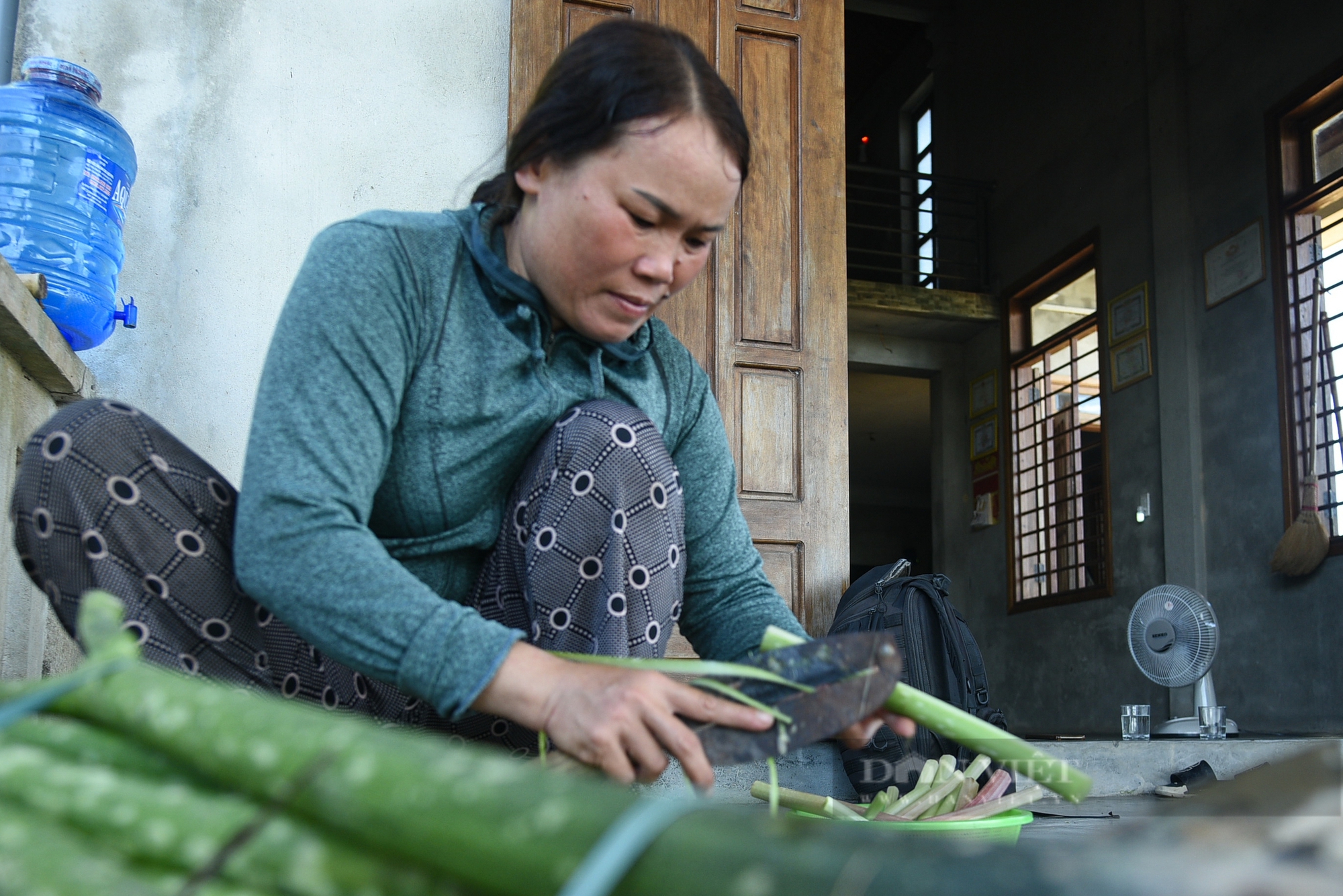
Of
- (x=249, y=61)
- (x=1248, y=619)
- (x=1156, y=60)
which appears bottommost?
(x=1248, y=619)

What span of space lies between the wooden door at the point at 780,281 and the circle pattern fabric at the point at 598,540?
1.82 metres

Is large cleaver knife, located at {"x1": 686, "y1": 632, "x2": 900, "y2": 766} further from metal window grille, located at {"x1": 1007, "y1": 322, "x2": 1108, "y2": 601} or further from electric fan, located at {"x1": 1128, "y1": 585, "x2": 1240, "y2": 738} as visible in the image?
metal window grille, located at {"x1": 1007, "y1": 322, "x2": 1108, "y2": 601}

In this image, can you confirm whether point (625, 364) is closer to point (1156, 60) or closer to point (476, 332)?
point (476, 332)

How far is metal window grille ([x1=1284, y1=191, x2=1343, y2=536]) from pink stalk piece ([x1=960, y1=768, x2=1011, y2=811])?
4741mm

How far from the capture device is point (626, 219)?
43.8 inches

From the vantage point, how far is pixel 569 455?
116 cm

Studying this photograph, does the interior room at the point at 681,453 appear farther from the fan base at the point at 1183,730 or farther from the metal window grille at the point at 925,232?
the metal window grille at the point at 925,232

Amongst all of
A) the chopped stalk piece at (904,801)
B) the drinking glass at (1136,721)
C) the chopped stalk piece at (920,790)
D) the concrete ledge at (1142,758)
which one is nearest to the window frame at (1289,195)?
the drinking glass at (1136,721)

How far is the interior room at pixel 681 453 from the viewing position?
415 millimetres

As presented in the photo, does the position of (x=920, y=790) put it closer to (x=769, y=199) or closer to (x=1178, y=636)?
(x=769, y=199)

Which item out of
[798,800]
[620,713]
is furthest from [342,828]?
[798,800]

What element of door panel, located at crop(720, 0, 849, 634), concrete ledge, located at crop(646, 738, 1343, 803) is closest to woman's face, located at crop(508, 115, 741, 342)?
concrete ledge, located at crop(646, 738, 1343, 803)

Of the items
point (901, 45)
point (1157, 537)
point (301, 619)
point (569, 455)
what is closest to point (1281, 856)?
point (301, 619)

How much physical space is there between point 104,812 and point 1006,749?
2.34 ft
